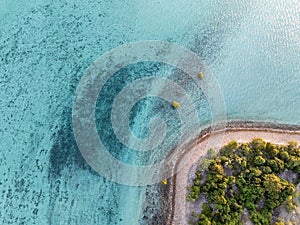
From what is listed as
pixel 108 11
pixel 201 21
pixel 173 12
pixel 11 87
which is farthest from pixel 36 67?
pixel 201 21

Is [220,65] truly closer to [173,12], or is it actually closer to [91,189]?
[173,12]

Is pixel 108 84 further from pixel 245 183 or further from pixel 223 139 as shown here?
pixel 245 183

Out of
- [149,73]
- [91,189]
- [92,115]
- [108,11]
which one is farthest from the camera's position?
[108,11]

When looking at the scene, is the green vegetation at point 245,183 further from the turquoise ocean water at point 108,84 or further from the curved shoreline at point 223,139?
the turquoise ocean water at point 108,84

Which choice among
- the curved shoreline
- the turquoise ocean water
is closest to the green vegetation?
the curved shoreline

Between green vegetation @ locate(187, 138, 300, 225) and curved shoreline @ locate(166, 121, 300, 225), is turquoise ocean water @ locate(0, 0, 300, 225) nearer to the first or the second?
curved shoreline @ locate(166, 121, 300, 225)

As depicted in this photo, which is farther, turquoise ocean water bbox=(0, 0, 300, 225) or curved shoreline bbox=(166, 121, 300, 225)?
curved shoreline bbox=(166, 121, 300, 225)
